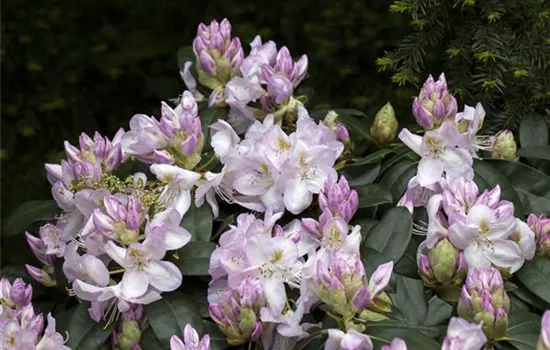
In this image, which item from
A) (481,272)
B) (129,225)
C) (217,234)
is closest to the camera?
(481,272)

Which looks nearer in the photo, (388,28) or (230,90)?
(230,90)

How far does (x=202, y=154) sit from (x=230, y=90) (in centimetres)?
21

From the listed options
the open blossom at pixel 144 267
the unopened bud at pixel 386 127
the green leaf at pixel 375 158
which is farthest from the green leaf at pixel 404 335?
the unopened bud at pixel 386 127

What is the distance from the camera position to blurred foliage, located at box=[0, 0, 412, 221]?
3.77 meters

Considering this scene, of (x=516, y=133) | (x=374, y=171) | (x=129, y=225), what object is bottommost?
(x=516, y=133)

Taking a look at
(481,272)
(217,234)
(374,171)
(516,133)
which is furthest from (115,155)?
(516,133)

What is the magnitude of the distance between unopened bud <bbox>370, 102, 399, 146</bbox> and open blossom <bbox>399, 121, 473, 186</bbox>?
9.0 inches

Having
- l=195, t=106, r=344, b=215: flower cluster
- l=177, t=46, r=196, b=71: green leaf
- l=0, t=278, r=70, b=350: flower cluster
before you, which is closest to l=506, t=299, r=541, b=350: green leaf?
l=195, t=106, r=344, b=215: flower cluster

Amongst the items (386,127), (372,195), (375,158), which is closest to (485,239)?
(372,195)

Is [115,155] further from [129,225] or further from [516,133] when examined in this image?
[516,133]

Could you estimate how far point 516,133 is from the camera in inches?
97.7

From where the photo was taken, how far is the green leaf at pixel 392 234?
69.0 inches

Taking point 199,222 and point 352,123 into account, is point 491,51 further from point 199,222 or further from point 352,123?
point 199,222

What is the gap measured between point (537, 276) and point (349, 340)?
0.43 meters
